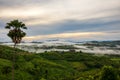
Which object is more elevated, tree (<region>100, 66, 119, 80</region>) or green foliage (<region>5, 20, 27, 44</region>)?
green foliage (<region>5, 20, 27, 44</region>)

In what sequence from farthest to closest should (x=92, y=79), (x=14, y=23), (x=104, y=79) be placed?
1. (x=92, y=79)
2. (x=104, y=79)
3. (x=14, y=23)

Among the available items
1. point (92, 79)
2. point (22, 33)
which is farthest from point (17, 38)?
point (92, 79)

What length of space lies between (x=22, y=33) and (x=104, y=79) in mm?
35234

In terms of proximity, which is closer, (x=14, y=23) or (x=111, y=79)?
(x=14, y=23)

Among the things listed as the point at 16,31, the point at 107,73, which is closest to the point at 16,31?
the point at 16,31

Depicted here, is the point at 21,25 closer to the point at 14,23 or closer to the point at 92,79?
the point at 14,23

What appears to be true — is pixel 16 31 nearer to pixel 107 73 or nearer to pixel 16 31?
pixel 16 31

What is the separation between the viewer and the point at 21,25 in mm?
88625

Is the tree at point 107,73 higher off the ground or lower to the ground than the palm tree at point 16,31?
lower

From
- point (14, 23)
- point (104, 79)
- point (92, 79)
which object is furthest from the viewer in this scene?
point (92, 79)

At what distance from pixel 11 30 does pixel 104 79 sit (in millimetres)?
38773

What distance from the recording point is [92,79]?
394 feet

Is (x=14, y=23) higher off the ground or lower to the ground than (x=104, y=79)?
higher

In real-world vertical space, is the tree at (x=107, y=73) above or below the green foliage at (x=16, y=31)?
below
